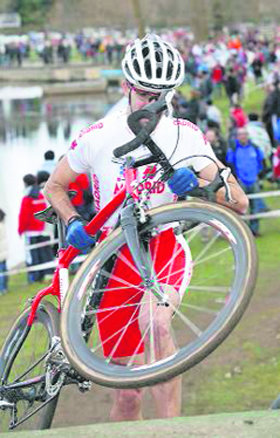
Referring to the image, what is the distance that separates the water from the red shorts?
35.7 ft

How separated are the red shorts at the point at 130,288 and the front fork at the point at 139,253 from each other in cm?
7

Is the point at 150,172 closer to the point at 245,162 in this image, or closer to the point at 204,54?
the point at 245,162

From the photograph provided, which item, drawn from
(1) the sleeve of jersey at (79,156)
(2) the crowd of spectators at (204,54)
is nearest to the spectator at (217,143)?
(1) the sleeve of jersey at (79,156)

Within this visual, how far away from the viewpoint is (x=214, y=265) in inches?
208

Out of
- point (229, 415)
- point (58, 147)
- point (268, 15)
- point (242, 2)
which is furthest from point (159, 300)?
point (268, 15)

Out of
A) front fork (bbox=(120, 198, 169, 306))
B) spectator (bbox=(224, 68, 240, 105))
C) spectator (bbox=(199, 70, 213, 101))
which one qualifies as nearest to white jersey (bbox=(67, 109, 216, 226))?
front fork (bbox=(120, 198, 169, 306))

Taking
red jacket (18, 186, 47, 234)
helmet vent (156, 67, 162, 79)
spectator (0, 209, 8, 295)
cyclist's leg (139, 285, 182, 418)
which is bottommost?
spectator (0, 209, 8, 295)

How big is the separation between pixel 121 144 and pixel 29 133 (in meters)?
30.3

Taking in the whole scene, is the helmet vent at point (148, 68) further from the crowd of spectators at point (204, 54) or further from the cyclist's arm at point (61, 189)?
the crowd of spectators at point (204, 54)

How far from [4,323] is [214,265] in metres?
6.04

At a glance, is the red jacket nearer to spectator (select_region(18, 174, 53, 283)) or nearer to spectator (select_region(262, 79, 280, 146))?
spectator (select_region(18, 174, 53, 283))

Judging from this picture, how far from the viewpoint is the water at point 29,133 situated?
20.7 meters

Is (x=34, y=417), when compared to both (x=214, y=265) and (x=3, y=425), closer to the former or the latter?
(x=3, y=425)

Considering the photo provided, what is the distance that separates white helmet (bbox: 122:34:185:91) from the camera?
15.5 feet
